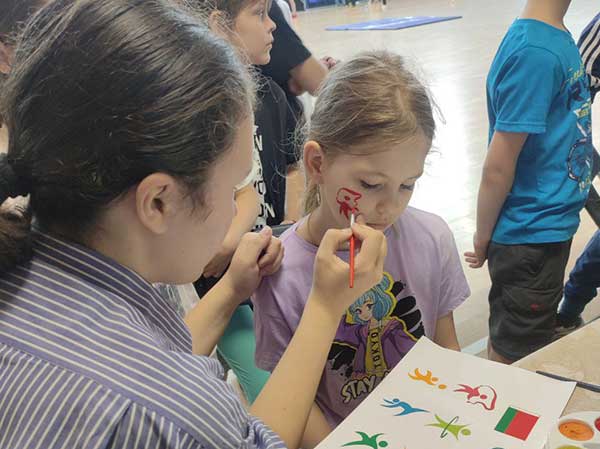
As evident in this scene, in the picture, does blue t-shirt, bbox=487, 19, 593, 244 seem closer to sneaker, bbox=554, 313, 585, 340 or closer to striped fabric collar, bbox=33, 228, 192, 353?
sneaker, bbox=554, 313, 585, 340

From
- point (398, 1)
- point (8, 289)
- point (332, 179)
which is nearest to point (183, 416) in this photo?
point (8, 289)

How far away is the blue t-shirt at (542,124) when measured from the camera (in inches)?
45.6

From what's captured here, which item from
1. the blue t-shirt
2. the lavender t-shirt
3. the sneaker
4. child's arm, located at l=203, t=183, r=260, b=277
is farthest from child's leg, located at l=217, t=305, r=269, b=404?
the sneaker

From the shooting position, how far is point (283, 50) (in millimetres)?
1477

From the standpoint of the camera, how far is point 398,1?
41.3 ft

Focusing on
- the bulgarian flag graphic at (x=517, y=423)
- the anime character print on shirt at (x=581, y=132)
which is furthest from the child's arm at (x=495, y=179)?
the bulgarian flag graphic at (x=517, y=423)

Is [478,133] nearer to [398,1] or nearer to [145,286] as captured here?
[145,286]

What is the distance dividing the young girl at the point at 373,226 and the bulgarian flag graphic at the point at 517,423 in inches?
11.0

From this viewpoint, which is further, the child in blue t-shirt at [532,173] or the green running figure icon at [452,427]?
the child in blue t-shirt at [532,173]

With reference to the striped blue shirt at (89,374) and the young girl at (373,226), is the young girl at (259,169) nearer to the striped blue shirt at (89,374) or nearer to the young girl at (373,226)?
the young girl at (373,226)

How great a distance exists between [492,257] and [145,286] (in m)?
1.04

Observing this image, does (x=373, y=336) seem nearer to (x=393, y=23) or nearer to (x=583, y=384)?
(x=583, y=384)

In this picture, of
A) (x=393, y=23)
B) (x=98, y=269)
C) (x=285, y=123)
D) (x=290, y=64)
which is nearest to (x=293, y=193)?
(x=285, y=123)

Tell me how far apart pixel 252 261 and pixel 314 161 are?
197mm
